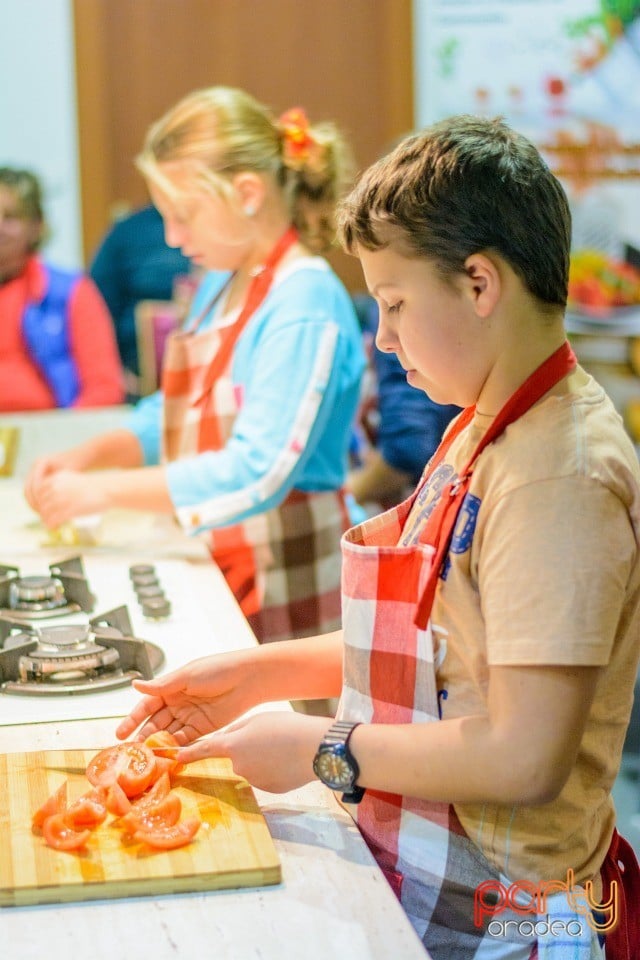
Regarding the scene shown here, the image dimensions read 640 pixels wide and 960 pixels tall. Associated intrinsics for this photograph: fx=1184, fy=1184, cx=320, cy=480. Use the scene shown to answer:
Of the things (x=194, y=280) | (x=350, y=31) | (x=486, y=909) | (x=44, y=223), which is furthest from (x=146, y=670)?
(x=350, y=31)

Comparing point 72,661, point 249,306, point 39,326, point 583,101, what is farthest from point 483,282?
point 583,101

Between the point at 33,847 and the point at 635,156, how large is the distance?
347 cm

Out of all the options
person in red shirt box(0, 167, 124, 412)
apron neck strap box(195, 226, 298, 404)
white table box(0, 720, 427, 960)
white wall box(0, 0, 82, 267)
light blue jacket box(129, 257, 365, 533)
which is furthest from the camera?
white wall box(0, 0, 82, 267)

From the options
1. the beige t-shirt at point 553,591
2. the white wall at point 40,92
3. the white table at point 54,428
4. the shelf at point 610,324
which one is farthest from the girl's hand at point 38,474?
the white wall at point 40,92

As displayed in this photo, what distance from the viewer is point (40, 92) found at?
446 centimetres

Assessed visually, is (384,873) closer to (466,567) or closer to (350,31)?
(466,567)

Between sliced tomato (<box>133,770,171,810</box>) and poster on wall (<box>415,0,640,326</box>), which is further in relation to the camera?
poster on wall (<box>415,0,640,326</box>)

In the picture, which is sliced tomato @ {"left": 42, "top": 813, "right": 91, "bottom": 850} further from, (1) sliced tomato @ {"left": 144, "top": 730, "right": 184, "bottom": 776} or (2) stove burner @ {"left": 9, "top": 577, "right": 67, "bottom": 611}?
(2) stove burner @ {"left": 9, "top": 577, "right": 67, "bottom": 611}

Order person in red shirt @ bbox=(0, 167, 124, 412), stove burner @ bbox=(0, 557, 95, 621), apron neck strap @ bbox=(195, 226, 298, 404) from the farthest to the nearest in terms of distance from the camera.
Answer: person in red shirt @ bbox=(0, 167, 124, 412), apron neck strap @ bbox=(195, 226, 298, 404), stove burner @ bbox=(0, 557, 95, 621)

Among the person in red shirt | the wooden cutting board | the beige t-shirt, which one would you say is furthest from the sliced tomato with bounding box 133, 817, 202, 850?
the person in red shirt

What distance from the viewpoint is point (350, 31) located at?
178 inches

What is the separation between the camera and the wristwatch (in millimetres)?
901

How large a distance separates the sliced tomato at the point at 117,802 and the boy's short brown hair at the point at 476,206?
49cm

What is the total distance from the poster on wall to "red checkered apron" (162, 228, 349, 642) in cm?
223
